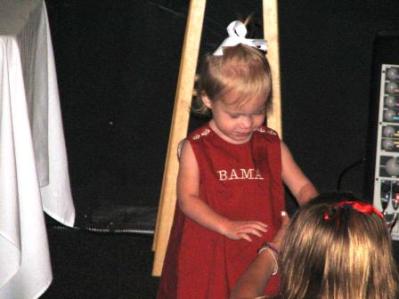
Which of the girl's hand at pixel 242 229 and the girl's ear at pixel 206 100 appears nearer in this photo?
the girl's hand at pixel 242 229

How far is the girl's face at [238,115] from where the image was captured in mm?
1882

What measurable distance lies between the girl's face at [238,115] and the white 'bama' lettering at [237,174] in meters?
0.08

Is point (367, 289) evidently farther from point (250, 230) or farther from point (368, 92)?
point (368, 92)

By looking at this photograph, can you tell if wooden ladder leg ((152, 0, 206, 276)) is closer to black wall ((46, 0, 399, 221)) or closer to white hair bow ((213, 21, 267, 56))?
white hair bow ((213, 21, 267, 56))

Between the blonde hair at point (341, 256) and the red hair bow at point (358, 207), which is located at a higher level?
the red hair bow at point (358, 207)

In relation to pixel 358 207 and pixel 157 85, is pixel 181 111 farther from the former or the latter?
pixel 358 207

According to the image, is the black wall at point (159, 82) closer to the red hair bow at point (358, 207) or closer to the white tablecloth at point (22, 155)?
the white tablecloth at point (22, 155)

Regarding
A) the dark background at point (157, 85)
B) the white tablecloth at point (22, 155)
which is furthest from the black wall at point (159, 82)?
the white tablecloth at point (22, 155)

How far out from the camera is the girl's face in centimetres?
188

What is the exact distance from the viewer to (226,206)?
1952 millimetres

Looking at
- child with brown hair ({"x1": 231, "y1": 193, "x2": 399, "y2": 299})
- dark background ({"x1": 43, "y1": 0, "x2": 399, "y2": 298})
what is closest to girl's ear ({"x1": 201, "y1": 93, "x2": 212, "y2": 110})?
child with brown hair ({"x1": 231, "y1": 193, "x2": 399, "y2": 299})

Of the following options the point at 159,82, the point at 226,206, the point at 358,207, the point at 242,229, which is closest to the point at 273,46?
the point at 226,206

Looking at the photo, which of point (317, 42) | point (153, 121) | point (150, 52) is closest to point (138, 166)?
point (153, 121)

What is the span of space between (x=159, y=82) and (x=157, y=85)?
0.6 inches
